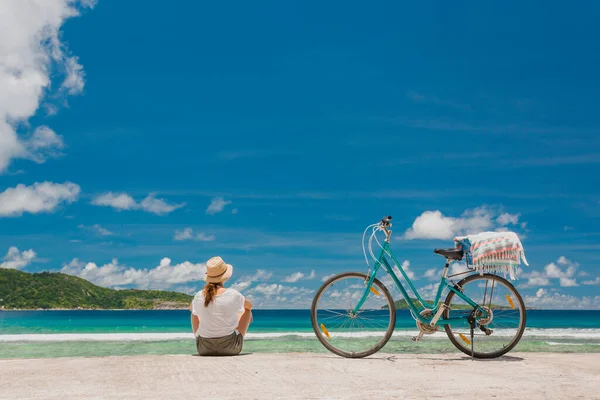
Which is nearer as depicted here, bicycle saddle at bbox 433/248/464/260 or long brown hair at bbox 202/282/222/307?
long brown hair at bbox 202/282/222/307

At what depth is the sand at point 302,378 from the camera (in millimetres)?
5160

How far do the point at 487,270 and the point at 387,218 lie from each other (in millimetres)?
1491

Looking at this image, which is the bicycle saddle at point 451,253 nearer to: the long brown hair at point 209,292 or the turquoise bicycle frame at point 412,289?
the turquoise bicycle frame at point 412,289

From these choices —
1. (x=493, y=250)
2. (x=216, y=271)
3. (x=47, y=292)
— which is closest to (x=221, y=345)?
(x=216, y=271)

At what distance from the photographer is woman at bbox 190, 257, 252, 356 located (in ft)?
24.1

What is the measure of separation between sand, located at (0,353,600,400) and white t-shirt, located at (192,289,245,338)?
388 millimetres

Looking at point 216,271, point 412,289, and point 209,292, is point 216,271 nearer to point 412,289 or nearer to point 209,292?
point 209,292

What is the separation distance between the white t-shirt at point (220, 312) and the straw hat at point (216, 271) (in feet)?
0.61

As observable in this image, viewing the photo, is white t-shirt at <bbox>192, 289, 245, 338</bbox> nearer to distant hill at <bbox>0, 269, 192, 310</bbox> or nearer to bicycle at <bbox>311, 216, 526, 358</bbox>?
bicycle at <bbox>311, 216, 526, 358</bbox>

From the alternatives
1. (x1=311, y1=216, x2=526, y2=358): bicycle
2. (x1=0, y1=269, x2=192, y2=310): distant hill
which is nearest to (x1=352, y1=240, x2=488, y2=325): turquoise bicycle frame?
(x1=311, y1=216, x2=526, y2=358): bicycle

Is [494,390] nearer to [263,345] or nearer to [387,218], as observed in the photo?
[387,218]

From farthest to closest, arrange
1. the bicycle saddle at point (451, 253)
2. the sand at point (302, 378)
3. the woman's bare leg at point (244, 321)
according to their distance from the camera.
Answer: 1. the bicycle saddle at point (451, 253)
2. the woman's bare leg at point (244, 321)
3. the sand at point (302, 378)

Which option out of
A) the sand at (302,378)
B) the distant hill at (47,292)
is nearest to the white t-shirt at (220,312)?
the sand at (302,378)

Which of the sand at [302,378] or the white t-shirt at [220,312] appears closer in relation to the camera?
the sand at [302,378]
